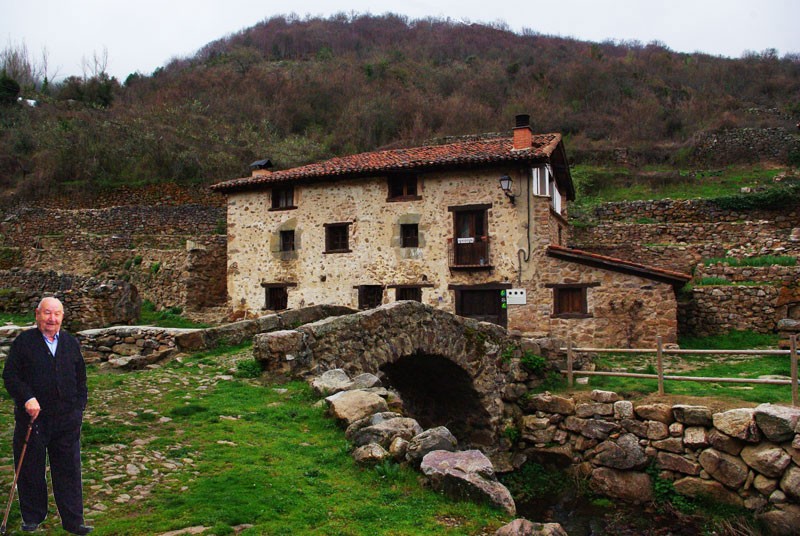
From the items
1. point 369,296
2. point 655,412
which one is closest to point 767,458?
point 655,412

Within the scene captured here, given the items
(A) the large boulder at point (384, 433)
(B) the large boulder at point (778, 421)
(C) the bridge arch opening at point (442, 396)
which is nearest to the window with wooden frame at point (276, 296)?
(C) the bridge arch opening at point (442, 396)

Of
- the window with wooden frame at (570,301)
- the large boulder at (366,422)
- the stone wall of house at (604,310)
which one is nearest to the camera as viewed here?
the large boulder at (366,422)

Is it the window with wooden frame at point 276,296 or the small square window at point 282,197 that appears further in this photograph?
the small square window at point 282,197

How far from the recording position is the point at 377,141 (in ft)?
145

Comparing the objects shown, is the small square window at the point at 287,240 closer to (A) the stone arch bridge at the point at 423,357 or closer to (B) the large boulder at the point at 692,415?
(A) the stone arch bridge at the point at 423,357

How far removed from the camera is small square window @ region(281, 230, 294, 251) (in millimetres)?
23359

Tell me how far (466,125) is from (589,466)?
33699mm

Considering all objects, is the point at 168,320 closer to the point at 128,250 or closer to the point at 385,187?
the point at 128,250

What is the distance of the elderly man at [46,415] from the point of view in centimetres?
485

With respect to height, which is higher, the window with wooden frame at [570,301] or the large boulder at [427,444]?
the window with wooden frame at [570,301]

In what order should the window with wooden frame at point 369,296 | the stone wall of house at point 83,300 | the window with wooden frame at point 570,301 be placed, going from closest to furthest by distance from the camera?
the stone wall of house at point 83,300 < the window with wooden frame at point 570,301 < the window with wooden frame at point 369,296

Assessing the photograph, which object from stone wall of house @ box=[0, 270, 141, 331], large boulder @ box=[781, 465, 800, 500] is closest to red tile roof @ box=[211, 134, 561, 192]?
stone wall of house @ box=[0, 270, 141, 331]

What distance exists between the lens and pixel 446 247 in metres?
21.1

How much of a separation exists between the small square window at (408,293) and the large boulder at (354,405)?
12.8m
